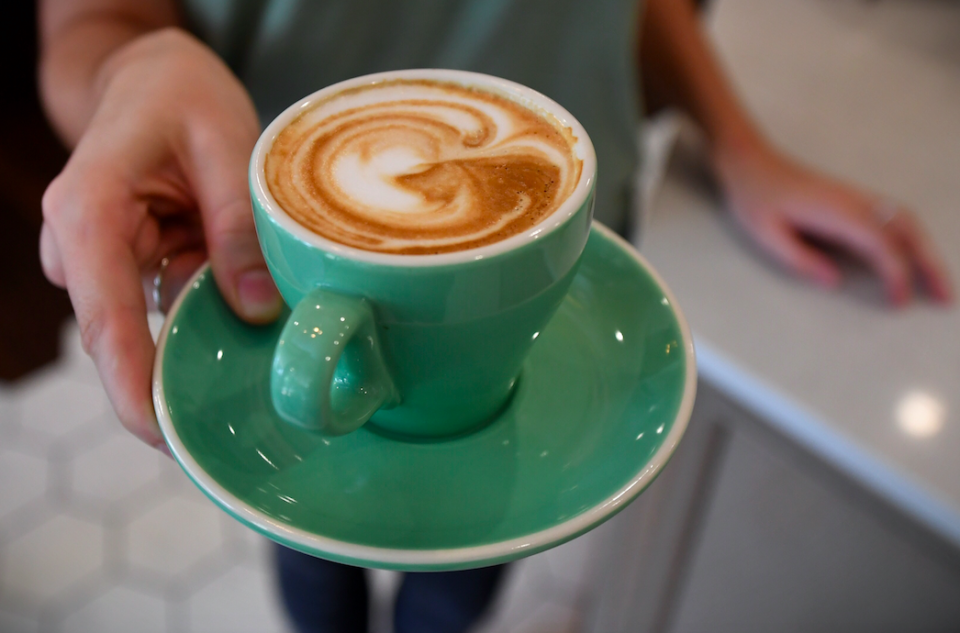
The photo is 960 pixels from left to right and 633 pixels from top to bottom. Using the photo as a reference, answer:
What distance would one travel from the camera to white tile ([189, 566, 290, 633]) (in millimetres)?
1329

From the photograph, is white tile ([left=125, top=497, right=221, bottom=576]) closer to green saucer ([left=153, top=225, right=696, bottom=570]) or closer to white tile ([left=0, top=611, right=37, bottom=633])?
white tile ([left=0, top=611, right=37, bottom=633])

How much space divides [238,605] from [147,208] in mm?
1032

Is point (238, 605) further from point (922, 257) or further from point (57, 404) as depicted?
point (922, 257)

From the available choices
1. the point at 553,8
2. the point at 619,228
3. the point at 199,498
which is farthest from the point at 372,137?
the point at 199,498

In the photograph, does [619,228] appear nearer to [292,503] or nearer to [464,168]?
[464,168]

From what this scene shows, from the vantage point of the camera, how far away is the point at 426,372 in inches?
17.6

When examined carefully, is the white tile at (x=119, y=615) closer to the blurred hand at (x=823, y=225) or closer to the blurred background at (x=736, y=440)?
the blurred background at (x=736, y=440)

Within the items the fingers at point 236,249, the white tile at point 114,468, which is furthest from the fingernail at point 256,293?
the white tile at point 114,468

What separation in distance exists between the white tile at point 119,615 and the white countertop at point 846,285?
113 centimetres

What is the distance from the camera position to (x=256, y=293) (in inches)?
20.2

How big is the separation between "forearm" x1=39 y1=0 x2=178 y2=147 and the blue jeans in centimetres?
56

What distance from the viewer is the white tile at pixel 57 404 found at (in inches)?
63.1

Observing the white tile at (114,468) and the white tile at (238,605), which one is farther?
the white tile at (114,468)

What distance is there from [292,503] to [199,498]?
121 centimetres
